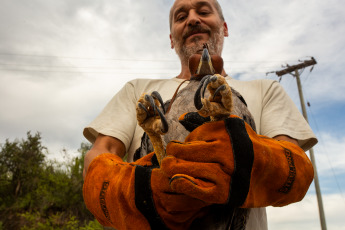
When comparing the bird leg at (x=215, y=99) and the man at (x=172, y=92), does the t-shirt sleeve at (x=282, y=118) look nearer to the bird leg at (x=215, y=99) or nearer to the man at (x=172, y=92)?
the man at (x=172, y=92)

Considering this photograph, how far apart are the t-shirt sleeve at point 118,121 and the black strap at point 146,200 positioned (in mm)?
1012

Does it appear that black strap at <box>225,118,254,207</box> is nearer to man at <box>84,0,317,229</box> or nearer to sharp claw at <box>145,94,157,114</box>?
sharp claw at <box>145,94,157,114</box>

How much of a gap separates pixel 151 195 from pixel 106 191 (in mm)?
355

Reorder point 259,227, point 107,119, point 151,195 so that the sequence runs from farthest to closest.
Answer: point 107,119, point 259,227, point 151,195

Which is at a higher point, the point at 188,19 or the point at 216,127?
the point at 188,19

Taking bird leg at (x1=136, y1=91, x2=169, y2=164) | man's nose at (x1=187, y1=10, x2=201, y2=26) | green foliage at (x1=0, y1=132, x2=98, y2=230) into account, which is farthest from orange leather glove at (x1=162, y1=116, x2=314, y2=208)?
green foliage at (x1=0, y1=132, x2=98, y2=230)

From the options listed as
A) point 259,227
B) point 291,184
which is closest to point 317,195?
point 259,227

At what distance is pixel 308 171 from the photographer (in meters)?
1.60

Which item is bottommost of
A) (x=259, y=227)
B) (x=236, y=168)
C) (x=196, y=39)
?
(x=259, y=227)

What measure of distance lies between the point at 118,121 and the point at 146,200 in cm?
124

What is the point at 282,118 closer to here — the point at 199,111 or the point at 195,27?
the point at 195,27

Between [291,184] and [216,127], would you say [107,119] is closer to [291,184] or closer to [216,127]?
[216,127]

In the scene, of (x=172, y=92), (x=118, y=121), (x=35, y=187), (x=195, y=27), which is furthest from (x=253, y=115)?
(x=35, y=187)

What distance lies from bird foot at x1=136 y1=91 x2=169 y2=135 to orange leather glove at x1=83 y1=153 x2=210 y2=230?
0.68 ft
